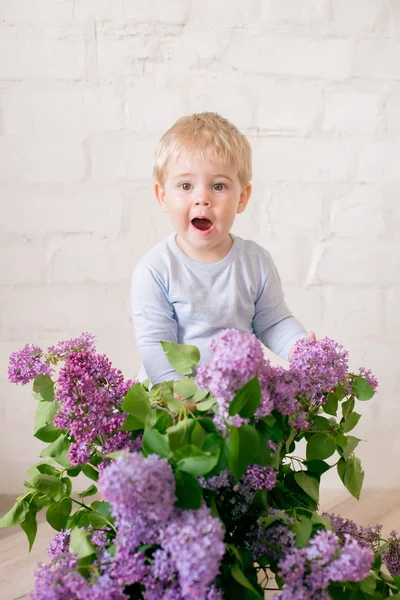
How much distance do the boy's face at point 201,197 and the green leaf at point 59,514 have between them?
42 centimetres

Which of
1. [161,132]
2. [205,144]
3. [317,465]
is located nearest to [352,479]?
[317,465]

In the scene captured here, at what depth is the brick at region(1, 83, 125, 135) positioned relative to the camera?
1.55m

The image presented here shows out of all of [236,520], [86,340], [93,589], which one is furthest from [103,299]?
[93,589]

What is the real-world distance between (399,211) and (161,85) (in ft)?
1.92

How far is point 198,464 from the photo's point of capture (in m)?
0.62

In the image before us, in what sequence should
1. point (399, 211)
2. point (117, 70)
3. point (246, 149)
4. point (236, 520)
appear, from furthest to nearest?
point (399, 211) < point (117, 70) < point (246, 149) < point (236, 520)

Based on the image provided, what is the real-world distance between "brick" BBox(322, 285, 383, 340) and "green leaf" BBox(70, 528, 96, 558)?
103 cm

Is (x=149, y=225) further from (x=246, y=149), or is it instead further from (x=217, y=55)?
(x=246, y=149)

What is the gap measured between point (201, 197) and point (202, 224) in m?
0.05

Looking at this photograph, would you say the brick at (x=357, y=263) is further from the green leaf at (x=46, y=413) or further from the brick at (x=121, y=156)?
the green leaf at (x=46, y=413)

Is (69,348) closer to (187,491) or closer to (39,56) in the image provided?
(187,491)

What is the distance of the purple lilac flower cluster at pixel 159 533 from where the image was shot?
22.6 inches

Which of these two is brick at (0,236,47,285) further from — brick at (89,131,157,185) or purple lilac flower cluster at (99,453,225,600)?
purple lilac flower cluster at (99,453,225,600)

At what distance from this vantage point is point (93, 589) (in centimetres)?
61
